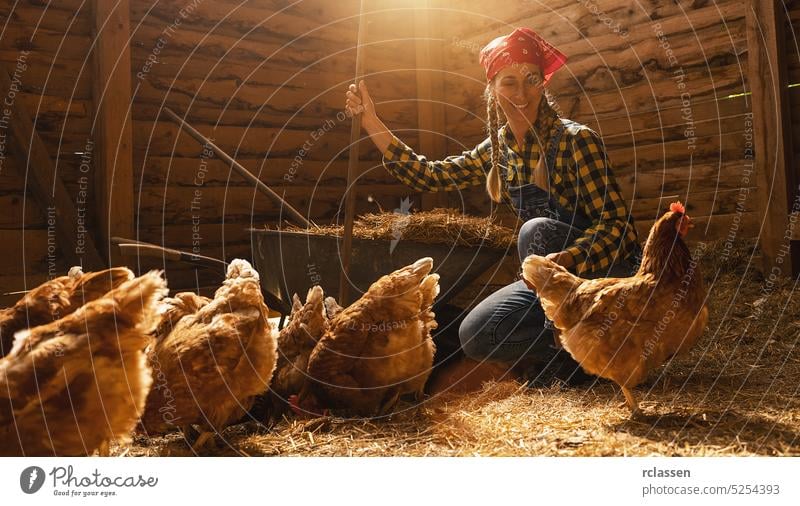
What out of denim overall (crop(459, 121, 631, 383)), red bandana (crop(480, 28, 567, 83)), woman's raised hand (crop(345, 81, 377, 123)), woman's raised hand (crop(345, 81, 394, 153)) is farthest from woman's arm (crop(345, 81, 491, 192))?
red bandana (crop(480, 28, 567, 83))

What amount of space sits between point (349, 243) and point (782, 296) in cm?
253

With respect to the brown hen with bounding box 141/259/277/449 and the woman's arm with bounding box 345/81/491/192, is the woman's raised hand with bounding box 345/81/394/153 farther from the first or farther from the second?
the brown hen with bounding box 141/259/277/449

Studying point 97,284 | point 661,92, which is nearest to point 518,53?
point 97,284

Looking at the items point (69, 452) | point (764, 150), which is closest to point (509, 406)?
point (69, 452)

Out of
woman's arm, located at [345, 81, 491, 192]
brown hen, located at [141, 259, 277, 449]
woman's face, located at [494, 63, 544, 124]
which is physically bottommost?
brown hen, located at [141, 259, 277, 449]

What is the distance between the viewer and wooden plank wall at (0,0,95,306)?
148 inches

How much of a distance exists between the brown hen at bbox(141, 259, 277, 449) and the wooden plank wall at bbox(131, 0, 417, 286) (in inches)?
85.8

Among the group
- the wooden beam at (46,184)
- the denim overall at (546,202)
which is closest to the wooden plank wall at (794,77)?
the denim overall at (546,202)

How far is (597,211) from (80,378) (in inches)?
84.9

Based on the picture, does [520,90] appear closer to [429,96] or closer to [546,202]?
[546,202]

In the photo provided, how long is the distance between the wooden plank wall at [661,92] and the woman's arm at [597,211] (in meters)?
1.70

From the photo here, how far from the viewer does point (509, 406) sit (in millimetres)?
2666

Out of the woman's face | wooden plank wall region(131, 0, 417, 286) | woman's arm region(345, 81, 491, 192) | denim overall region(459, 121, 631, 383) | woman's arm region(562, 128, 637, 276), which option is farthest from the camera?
wooden plank wall region(131, 0, 417, 286)

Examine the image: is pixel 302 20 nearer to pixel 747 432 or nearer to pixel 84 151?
pixel 84 151
